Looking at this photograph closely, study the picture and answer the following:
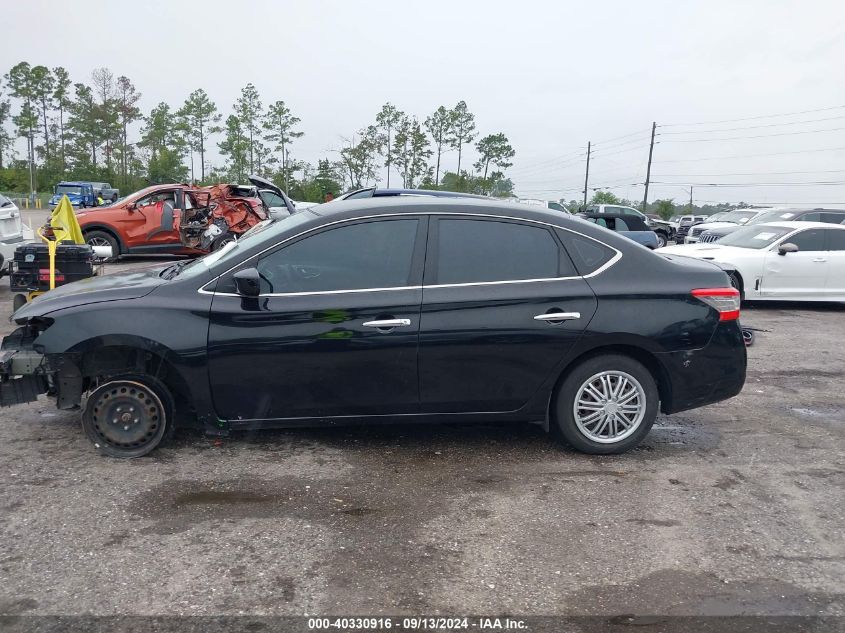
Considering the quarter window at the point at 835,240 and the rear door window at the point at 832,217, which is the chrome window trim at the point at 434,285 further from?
the rear door window at the point at 832,217

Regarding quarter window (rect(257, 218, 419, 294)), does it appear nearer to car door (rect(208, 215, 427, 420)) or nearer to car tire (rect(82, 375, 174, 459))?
car door (rect(208, 215, 427, 420))

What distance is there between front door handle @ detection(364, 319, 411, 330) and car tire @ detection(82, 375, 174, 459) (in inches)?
54.3

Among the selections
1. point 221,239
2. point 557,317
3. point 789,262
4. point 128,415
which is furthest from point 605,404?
point 221,239

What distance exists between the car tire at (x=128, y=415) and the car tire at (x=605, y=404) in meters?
2.57

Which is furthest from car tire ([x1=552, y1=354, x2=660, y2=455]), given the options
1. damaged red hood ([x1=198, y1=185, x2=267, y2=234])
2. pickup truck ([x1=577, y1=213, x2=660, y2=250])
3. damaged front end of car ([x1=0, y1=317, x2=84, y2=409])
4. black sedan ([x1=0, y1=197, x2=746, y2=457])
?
pickup truck ([x1=577, y1=213, x2=660, y2=250])

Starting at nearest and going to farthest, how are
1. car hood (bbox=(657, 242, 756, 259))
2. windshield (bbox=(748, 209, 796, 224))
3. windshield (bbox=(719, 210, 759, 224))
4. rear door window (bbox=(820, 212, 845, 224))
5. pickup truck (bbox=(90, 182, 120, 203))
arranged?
car hood (bbox=(657, 242, 756, 259)) < windshield (bbox=(748, 209, 796, 224)) < rear door window (bbox=(820, 212, 845, 224)) < windshield (bbox=(719, 210, 759, 224)) < pickup truck (bbox=(90, 182, 120, 203))

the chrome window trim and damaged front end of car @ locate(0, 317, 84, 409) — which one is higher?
the chrome window trim

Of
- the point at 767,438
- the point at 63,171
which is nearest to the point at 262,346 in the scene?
the point at 767,438

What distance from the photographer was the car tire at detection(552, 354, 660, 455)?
4.87 m

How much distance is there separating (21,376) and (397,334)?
2418 millimetres

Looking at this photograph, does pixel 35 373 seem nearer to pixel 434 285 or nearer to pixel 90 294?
pixel 90 294

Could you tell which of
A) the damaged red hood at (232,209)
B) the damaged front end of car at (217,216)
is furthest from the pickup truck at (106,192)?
the damaged red hood at (232,209)

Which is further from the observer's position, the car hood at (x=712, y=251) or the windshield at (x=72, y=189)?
the windshield at (x=72, y=189)

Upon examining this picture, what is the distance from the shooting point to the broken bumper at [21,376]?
466 cm
